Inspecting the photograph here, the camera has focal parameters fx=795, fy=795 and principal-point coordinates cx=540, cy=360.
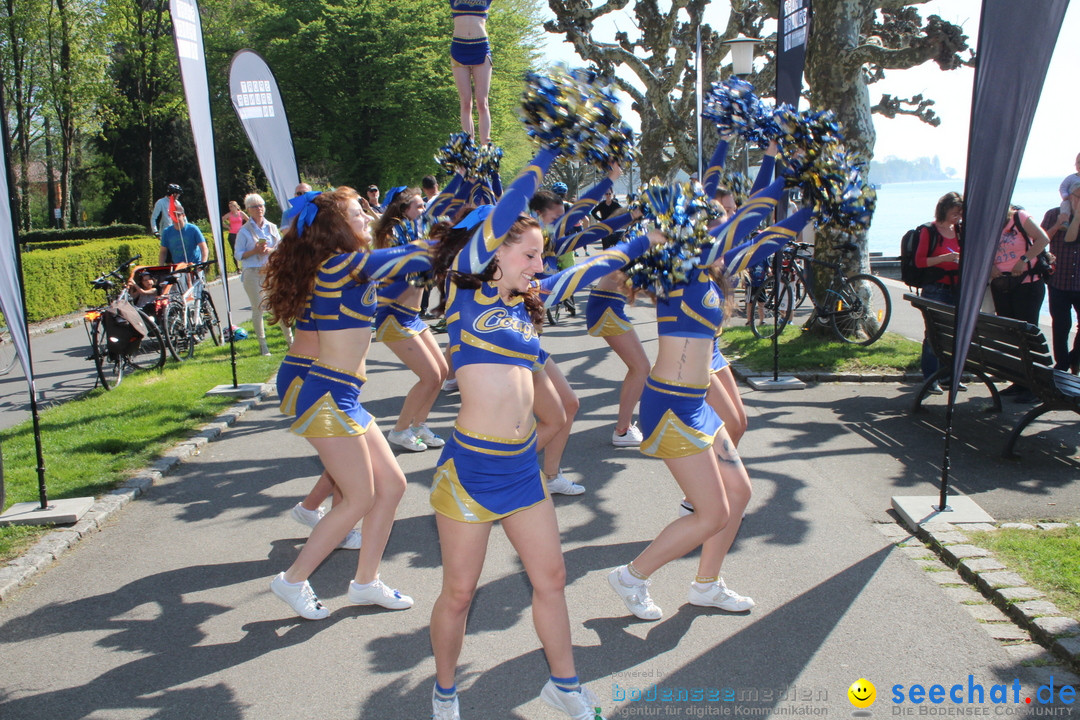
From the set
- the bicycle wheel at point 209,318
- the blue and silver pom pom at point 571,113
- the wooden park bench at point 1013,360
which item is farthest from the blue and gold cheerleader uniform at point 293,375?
the bicycle wheel at point 209,318

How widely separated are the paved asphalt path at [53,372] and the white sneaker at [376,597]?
5598 millimetres

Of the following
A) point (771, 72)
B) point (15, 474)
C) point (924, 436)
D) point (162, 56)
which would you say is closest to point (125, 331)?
point (15, 474)

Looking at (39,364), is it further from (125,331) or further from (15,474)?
(15,474)

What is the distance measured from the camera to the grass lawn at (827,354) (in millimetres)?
8938

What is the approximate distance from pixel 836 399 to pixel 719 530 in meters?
Result: 4.68

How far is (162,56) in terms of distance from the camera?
3469 centimetres

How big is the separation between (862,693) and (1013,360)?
12.7 feet

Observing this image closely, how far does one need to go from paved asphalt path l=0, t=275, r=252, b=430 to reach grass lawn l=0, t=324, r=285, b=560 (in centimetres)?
41

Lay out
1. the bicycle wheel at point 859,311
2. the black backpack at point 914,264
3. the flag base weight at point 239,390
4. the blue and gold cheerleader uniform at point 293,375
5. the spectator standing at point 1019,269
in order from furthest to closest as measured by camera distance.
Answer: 1. the bicycle wheel at point 859,311
2. the flag base weight at point 239,390
3. the black backpack at point 914,264
4. the spectator standing at point 1019,269
5. the blue and gold cheerleader uniform at point 293,375

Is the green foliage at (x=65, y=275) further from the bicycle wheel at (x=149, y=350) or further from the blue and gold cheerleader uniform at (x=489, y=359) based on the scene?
the blue and gold cheerleader uniform at (x=489, y=359)

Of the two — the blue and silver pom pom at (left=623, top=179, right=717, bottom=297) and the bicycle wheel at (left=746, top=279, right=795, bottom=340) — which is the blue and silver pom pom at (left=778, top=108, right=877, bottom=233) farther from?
the bicycle wheel at (left=746, top=279, right=795, bottom=340)

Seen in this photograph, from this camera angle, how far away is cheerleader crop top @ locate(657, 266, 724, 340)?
3873mm

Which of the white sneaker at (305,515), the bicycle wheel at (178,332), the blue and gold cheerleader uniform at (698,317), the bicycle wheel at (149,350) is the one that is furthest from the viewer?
the bicycle wheel at (178,332)

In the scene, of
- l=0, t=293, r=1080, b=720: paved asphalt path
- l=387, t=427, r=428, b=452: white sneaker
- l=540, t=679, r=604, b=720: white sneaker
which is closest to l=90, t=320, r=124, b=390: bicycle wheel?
l=0, t=293, r=1080, b=720: paved asphalt path
